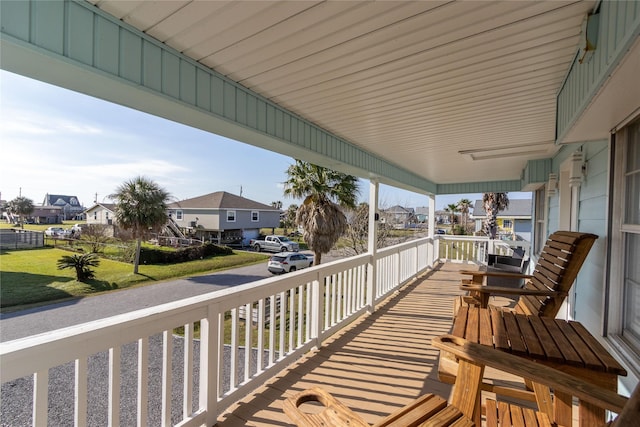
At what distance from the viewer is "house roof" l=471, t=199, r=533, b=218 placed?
1018 inches

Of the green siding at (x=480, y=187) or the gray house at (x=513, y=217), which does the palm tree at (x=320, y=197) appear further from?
the gray house at (x=513, y=217)

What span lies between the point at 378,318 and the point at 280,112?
3.01 meters

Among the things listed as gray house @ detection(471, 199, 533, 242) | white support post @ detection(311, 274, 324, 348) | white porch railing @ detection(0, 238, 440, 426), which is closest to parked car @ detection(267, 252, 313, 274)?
white porch railing @ detection(0, 238, 440, 426)

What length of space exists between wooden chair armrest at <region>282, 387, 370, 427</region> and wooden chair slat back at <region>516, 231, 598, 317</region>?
1.94 m

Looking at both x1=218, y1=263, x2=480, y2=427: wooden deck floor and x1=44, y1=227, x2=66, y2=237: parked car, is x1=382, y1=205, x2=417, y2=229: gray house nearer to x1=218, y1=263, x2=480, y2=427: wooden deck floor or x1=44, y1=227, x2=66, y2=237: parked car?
x1=218, y1=263, x2=480, y2=427: wooden deck floor

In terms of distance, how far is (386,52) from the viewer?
1.77m

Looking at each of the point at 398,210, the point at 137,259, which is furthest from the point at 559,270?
the point at 398,210

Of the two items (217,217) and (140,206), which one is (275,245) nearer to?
(217,217)

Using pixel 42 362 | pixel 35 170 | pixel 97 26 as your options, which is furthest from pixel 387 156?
pixel 35 170

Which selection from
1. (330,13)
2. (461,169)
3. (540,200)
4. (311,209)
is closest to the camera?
(330,13)

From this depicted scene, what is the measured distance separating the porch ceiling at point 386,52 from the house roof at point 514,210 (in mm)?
26438

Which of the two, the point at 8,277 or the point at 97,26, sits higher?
the point at 97,26

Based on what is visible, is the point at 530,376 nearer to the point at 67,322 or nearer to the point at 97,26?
the point at 97,26

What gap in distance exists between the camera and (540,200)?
5.67 m
